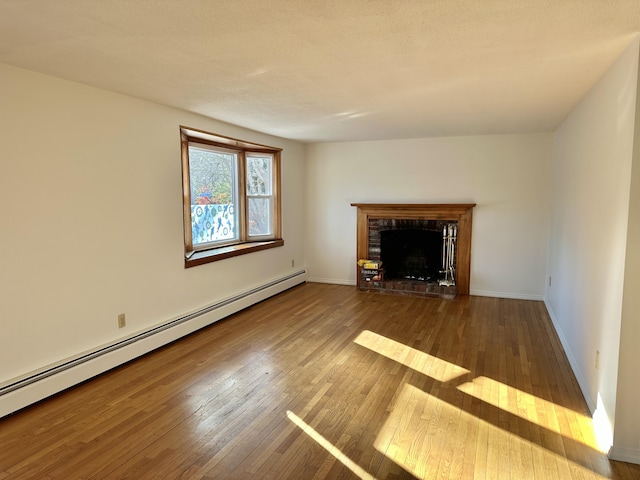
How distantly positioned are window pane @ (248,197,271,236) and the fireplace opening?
1.66 metres

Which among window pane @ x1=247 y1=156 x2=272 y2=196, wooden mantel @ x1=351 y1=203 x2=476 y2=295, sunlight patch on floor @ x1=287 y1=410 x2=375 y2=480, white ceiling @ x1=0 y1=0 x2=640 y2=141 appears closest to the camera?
white ceiling @ x1=0 y1=0 x2=640 y2=141

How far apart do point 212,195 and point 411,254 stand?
3.00 meters

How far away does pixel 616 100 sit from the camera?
2490 millimetres

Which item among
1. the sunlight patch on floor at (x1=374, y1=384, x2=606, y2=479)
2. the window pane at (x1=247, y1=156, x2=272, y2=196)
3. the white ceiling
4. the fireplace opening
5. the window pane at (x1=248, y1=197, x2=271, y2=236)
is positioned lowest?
the sunlight patch on floor at (x1=374, y1=384, x2=606, y2=479)

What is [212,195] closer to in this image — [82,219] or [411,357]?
[82,219]

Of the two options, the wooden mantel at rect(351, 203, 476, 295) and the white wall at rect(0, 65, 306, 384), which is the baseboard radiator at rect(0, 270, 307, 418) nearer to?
the white wall at rect(0, 65, 306, 384)

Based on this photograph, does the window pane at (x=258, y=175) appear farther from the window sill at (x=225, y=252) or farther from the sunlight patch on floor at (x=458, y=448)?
the sunlight patch on floor at (x=458, y=448)

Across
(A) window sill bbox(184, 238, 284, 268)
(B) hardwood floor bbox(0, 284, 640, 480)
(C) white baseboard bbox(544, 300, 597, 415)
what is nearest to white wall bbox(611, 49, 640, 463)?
(B) hardwood floor bbox(0, 284, 640, 480)

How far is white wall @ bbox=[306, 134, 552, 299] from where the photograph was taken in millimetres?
5547

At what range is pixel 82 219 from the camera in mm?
3143

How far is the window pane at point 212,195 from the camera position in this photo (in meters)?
4.75

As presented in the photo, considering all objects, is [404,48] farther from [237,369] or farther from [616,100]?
[237,369]

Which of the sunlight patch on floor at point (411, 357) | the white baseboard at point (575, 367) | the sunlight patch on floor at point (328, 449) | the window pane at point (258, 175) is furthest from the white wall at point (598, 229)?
the window pane at point (258, 175)

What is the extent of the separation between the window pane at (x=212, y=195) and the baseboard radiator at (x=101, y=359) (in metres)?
0.81
